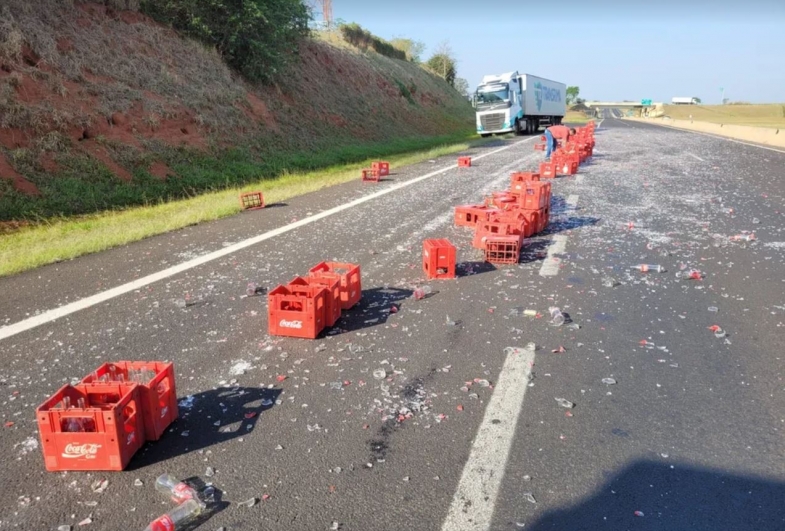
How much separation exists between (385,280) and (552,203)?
21.0 feet

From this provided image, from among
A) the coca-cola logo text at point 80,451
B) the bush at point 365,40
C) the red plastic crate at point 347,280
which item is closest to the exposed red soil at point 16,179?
the red plastic crate at point 347,280

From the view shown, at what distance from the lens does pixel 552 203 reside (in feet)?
38.2

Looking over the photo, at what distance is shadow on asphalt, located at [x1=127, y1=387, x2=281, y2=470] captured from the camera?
3.25 metres

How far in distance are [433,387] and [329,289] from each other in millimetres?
1493

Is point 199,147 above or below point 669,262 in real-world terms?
above

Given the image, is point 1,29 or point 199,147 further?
Result: point 199,147

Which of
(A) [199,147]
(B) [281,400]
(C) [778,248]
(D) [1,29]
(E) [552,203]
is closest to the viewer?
(B) [281,400]

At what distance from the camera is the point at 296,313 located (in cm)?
477

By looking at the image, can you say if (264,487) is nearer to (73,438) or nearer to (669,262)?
(73,438)

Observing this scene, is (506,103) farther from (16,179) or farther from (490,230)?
(490,230)

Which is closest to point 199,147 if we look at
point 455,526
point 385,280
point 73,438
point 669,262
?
point 385,280

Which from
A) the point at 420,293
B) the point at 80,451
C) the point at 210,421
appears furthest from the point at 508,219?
the point at 80,451

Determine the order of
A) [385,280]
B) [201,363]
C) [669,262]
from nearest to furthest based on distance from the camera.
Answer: [201,363] < [385,280] < [669,262]

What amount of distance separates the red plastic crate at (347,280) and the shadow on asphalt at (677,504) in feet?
9.92
